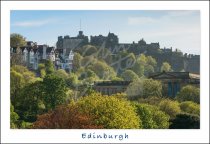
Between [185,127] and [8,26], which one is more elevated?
[8,26]

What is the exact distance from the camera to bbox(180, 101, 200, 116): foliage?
18797 mm

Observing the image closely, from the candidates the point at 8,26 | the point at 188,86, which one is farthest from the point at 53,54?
the point at 188,86

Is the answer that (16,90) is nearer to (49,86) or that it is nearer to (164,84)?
(49,86)

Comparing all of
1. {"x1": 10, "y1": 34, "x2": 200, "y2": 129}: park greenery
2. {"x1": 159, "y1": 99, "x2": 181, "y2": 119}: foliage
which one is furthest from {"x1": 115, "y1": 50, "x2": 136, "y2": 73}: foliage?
{"x1": 159, "y1": 99, "x2": 181, "y2": 119}: foliage

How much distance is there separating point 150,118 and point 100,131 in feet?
5.77

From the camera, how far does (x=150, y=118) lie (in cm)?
1902

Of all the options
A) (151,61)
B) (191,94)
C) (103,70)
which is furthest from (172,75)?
(103,70)

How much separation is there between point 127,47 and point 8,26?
2.67m

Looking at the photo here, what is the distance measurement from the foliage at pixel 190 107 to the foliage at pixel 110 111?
1.07 meters

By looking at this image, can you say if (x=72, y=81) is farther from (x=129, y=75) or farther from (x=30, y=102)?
(x=129, y=75)

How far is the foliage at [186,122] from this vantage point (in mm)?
18359

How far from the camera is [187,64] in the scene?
19.0m

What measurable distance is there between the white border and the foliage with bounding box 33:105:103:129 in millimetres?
386

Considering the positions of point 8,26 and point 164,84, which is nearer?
point 8,26
